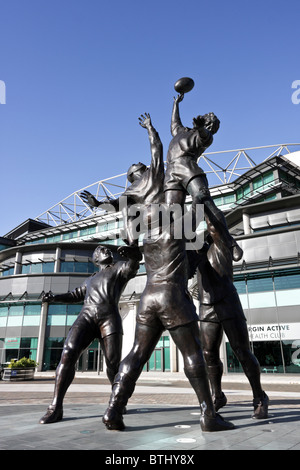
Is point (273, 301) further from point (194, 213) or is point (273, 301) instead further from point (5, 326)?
point (5, 326)

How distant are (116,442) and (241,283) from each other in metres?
18.9

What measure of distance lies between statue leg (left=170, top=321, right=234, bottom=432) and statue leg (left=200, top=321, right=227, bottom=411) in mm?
1301

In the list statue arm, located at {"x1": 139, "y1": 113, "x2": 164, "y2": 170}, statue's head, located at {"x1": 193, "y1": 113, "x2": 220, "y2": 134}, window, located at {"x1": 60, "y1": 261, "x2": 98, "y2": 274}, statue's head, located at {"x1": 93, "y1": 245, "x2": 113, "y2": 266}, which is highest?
window, located at {"x1": 60, "y1": 261, "x2": 98, "y2": 274}

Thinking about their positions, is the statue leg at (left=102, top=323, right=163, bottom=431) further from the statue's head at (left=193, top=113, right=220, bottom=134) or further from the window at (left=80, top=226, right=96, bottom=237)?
the window at (left=80, top=226, right=96, bottom=237)

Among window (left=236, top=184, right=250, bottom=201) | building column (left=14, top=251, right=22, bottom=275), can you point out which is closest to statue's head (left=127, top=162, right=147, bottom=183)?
window (left=236, top=184, right=250, bottom=201)

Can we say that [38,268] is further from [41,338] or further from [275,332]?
[275,332]

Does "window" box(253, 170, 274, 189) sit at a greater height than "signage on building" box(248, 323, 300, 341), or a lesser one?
greater

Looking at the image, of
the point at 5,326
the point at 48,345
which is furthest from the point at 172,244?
the point at 5,326

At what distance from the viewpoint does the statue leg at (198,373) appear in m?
3.63

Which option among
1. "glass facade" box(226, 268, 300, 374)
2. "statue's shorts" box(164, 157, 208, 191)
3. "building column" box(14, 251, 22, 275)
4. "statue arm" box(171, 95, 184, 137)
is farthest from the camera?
"building column" box(14, 251, 22, 275)

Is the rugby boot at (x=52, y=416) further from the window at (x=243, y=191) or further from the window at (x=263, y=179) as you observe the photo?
the window at (x=243, y=191)

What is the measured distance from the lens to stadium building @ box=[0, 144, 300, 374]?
63.7 feet

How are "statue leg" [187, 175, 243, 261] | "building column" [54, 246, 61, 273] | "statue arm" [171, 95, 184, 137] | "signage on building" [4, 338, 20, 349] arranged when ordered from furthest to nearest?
"building column" [54, 246, 61, 273], "signage on building" [4, 338, 20, 349], "statue arm" [171, 95, 184, 137], "statue leg" [187, 175, 243, 261]

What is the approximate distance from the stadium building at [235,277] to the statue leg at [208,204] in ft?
53.4
